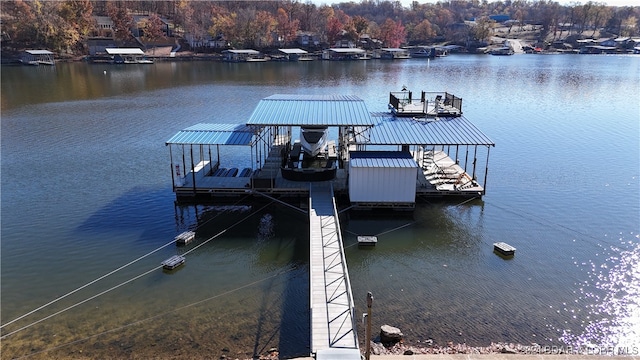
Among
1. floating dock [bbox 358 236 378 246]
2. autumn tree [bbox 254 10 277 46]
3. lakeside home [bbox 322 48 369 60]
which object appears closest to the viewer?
floating dock [bbox 358 236 378 246]

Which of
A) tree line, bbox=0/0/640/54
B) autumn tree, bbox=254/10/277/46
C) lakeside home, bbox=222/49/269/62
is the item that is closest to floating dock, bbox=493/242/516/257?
lakeside home, bbox=222/49/269/62

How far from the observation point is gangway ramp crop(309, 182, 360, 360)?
1503 cm

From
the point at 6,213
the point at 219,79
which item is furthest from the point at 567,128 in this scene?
the point at 219,79

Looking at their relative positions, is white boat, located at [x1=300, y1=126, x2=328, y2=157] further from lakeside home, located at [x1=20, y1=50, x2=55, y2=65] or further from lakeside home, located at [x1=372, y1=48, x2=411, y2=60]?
lakeside home, located at [x1=372, y1=48, x2=411, y2=60]

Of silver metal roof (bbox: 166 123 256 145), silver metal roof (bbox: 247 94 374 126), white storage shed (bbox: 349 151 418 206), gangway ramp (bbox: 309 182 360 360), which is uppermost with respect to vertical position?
silver metal roof (bbox: 247 94 374 126)

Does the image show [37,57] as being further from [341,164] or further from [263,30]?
[341,164]

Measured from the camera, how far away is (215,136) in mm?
30859

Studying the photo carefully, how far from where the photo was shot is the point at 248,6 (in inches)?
7308

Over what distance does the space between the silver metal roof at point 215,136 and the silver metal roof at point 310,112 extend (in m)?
1.44

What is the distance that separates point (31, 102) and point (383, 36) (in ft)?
440

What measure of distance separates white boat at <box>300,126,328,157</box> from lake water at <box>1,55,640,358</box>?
18.9 ft

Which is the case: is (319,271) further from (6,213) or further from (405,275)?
(6,213)

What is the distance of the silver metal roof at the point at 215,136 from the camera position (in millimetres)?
29797

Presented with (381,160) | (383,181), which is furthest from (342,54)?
(383,181)
